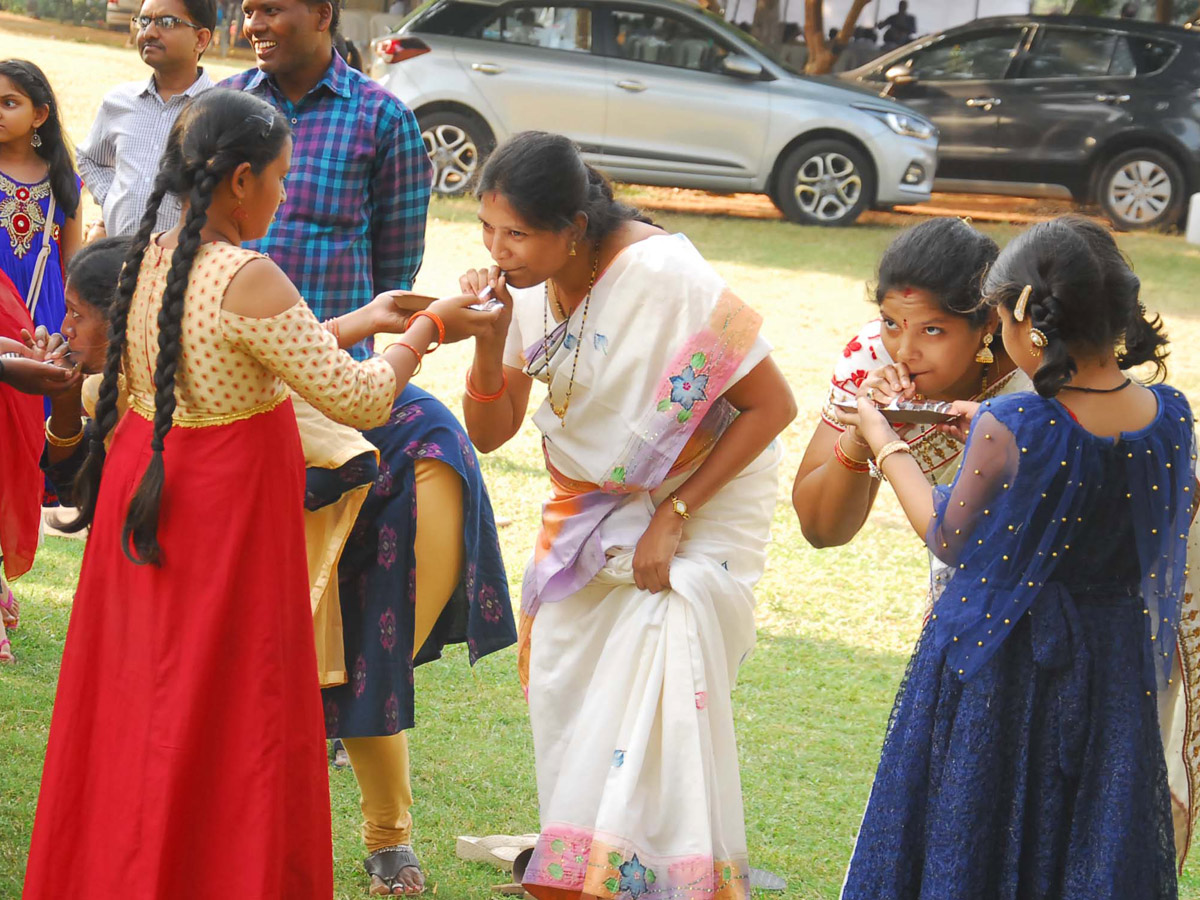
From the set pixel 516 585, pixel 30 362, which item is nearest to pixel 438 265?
pixel 516 585

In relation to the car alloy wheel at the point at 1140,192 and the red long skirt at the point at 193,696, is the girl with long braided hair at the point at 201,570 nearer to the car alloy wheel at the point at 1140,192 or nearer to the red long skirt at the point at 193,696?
the red long skirt at the point at 193,696

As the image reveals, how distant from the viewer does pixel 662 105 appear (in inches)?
506

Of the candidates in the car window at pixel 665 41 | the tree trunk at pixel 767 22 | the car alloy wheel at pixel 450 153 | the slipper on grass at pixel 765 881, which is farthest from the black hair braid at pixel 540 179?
the tree trunk at pixel 767 22

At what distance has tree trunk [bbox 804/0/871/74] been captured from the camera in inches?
746

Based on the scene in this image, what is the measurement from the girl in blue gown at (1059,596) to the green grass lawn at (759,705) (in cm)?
125

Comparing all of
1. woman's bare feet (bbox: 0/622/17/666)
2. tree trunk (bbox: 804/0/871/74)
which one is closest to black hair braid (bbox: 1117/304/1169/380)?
woman's bare feet (bbox: 0/622/17/666)

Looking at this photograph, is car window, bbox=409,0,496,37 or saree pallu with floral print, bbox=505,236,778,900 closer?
saree pallu with floral print, bbox=505,236,778,900

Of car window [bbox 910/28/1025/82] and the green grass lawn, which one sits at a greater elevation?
car window [bbox 910/28/1025/82]

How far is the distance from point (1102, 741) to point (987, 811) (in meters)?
0.23

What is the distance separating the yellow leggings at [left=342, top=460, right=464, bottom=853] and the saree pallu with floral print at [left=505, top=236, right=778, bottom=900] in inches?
14.9

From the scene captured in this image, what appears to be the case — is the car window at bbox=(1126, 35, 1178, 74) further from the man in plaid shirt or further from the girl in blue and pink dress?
the man in plaid shirt

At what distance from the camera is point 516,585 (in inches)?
239

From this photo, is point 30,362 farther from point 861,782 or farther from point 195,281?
point 861,782

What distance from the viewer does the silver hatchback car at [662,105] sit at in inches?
494
